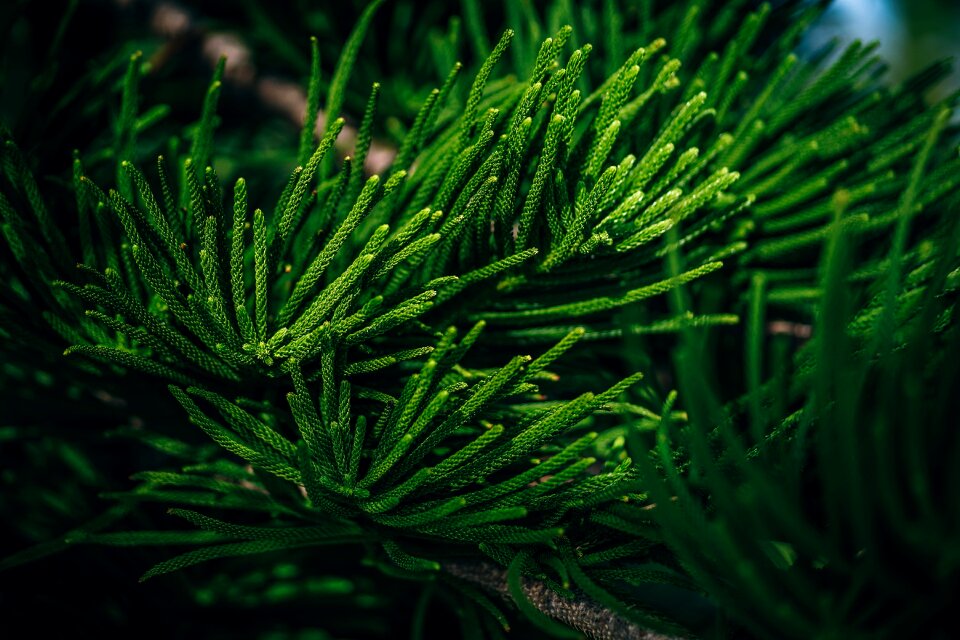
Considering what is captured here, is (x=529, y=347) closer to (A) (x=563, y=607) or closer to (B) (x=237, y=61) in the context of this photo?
(A) (x=563, y=607)

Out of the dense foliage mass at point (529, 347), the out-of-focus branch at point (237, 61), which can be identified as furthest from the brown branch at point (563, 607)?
the out-of-focus branch at point (237, 61)

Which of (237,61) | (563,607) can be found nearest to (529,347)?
(563,607)

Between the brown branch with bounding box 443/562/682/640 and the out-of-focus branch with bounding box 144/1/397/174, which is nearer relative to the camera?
the brown branch with bounding box 443/562/682/640

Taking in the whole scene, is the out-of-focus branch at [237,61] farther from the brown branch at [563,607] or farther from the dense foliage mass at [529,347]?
the brown branch at [563,607]

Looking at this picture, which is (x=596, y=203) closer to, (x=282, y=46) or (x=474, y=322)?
(x=474, y=322)

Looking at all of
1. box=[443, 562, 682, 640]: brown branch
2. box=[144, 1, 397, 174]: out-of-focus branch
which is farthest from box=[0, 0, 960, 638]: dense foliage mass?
box=[144, 1, 397, 174]: out-of-focus branch

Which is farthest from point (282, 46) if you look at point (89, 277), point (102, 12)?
point (89, 277)

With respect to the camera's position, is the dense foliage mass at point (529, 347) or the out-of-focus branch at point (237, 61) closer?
the dense foliage mass at point (529, 347)

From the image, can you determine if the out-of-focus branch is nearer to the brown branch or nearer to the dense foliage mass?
the dense foliage mass
